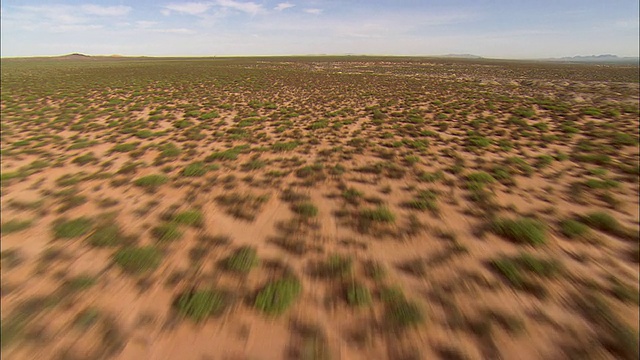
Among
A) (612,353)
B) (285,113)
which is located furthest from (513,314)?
(285,113)

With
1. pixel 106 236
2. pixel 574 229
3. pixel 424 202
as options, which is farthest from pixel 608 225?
pixel 106 236

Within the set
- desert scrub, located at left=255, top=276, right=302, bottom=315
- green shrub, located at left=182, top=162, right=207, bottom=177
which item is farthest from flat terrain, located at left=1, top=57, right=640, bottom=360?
green shrub, located at left=182, top=162, right=207, bottom=177

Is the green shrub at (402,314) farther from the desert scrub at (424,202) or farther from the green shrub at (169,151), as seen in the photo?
the green shrub at (169,151)

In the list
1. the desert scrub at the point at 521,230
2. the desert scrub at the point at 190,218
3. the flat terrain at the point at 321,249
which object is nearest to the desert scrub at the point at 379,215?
the flat terrain at the point at 321,249

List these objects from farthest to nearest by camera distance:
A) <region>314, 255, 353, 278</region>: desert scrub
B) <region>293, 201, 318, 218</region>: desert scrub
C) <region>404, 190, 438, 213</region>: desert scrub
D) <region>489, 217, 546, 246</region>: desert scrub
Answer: <region>404, 190, 438, 213</region>: desert scrub < <region>293, 201, 318, 218</region>: desert scrub < <region>489, 217, 546, 246</region>: desert scrub < <region>314, 255, 353, 278</region>: desert scrub

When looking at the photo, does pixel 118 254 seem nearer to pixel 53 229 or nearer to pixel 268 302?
pixel 53 229

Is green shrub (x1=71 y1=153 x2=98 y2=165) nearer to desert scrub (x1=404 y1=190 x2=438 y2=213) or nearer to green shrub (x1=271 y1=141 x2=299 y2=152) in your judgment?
green shrub (x1=271 y1=141 x2=299 y2=152)
